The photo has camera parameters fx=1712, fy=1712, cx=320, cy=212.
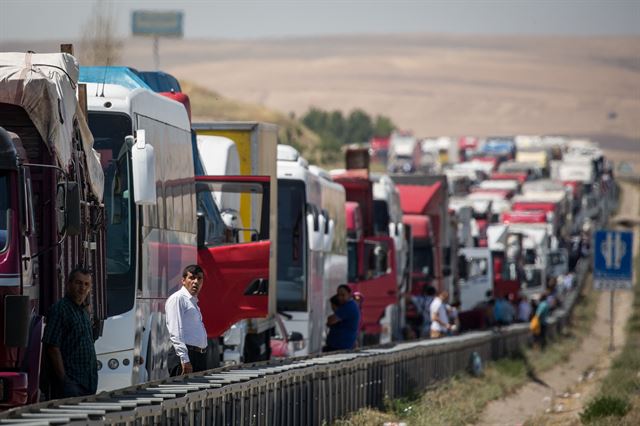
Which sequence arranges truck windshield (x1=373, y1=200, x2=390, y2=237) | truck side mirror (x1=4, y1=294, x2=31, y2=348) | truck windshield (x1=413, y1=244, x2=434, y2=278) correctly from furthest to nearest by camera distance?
truck windshield (x1=413, y1=244, x2=434, y2=278)
truck windshield (x1=373, y1=200, x2=390, y2=237)
truck side mirror (x1=4, y1=294, x2=31, y2=348)

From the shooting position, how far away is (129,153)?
1478cm

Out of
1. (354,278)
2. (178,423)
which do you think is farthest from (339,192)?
(178,423)

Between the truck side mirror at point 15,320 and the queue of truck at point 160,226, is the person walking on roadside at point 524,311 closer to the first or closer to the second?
the queue of truck at point 160,226

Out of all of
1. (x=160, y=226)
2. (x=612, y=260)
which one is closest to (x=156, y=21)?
(x=612, y=260)

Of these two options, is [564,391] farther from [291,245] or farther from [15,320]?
[15,320]

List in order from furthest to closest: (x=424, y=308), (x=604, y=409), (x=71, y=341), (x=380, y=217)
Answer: (x=424, y=308), (x=380, y=217), (x=604, y=409), (x=71, y=341)

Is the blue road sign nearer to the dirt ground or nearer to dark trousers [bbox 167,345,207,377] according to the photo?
the dirt ground

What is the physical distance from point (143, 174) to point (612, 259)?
26456 mm

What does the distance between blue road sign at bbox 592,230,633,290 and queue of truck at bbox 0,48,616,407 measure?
200 inches

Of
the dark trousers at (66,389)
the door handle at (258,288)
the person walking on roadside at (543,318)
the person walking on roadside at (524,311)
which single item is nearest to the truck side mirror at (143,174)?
the dark trousers at (66,389)

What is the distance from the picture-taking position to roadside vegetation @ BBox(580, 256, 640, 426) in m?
20.3

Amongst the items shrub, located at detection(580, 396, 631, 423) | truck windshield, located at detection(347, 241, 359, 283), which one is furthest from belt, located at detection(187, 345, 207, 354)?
truck windshield, located at detection(347, 241, 359, 283)

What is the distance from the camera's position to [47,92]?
1186 centimetres

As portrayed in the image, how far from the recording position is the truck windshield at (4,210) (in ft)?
35.7
